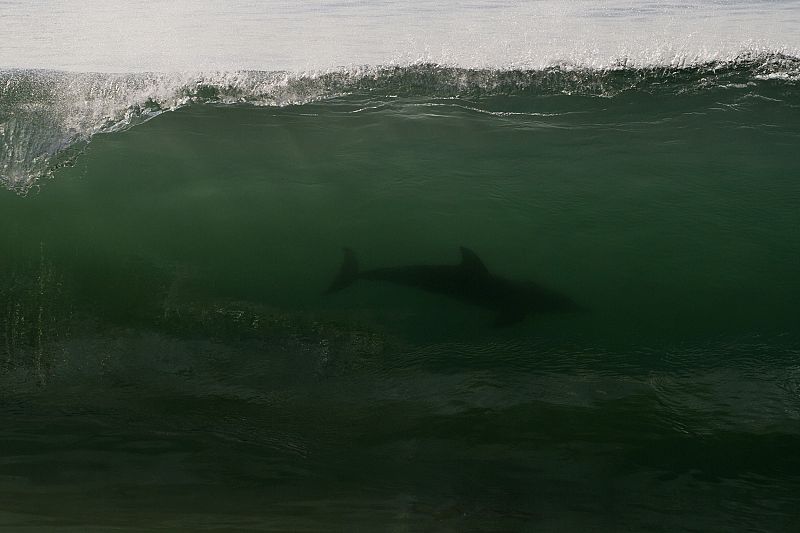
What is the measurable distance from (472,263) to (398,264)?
0.73 metres

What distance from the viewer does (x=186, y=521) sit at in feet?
13.7

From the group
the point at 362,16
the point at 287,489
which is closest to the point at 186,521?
the point at 287,489

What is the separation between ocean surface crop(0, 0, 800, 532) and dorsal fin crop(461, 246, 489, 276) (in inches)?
5.0

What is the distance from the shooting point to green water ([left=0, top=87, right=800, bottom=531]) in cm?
448

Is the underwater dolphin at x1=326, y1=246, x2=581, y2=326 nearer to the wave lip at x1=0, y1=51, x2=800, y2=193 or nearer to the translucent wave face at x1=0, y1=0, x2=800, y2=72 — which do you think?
the wave lip at x1=0, y1=51, x2=800, y2=193

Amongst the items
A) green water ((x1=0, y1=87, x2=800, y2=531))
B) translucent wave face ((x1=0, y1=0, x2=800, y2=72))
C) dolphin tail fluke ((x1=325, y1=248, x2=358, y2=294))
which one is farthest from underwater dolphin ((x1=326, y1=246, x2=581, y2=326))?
translucent wave face ((x1=0, y1=0, x2=800, y2=72))

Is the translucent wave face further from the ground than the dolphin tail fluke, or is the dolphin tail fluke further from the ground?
the translucent wave face

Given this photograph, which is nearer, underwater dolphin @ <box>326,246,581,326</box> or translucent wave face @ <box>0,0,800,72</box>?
underwater dolphin @ <box>326,246,581,326</box>

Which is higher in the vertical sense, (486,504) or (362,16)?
(362,16)

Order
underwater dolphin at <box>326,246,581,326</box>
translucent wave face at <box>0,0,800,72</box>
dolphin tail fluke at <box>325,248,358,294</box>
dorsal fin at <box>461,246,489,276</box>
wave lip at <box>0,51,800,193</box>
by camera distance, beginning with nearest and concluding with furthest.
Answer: underwater dolphin at <box>326,246,581,326</box> → dorsal fin at <box>461,246,489,276</box> → dolphin tail fluke at <box>325,248,358,294</box> → wave lip at <box>0,51,800,193</box> → translucent wave face at <box>0,0,800,72</box>

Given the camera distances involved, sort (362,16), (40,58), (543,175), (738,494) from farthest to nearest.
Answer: (362,16) < (40,58) < (543,175) < (738,494)

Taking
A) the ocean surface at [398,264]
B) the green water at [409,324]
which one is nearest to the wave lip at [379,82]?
the ocean surface at [398,264]

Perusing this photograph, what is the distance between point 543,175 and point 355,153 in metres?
1.97

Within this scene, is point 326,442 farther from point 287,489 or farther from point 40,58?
point 40,58
